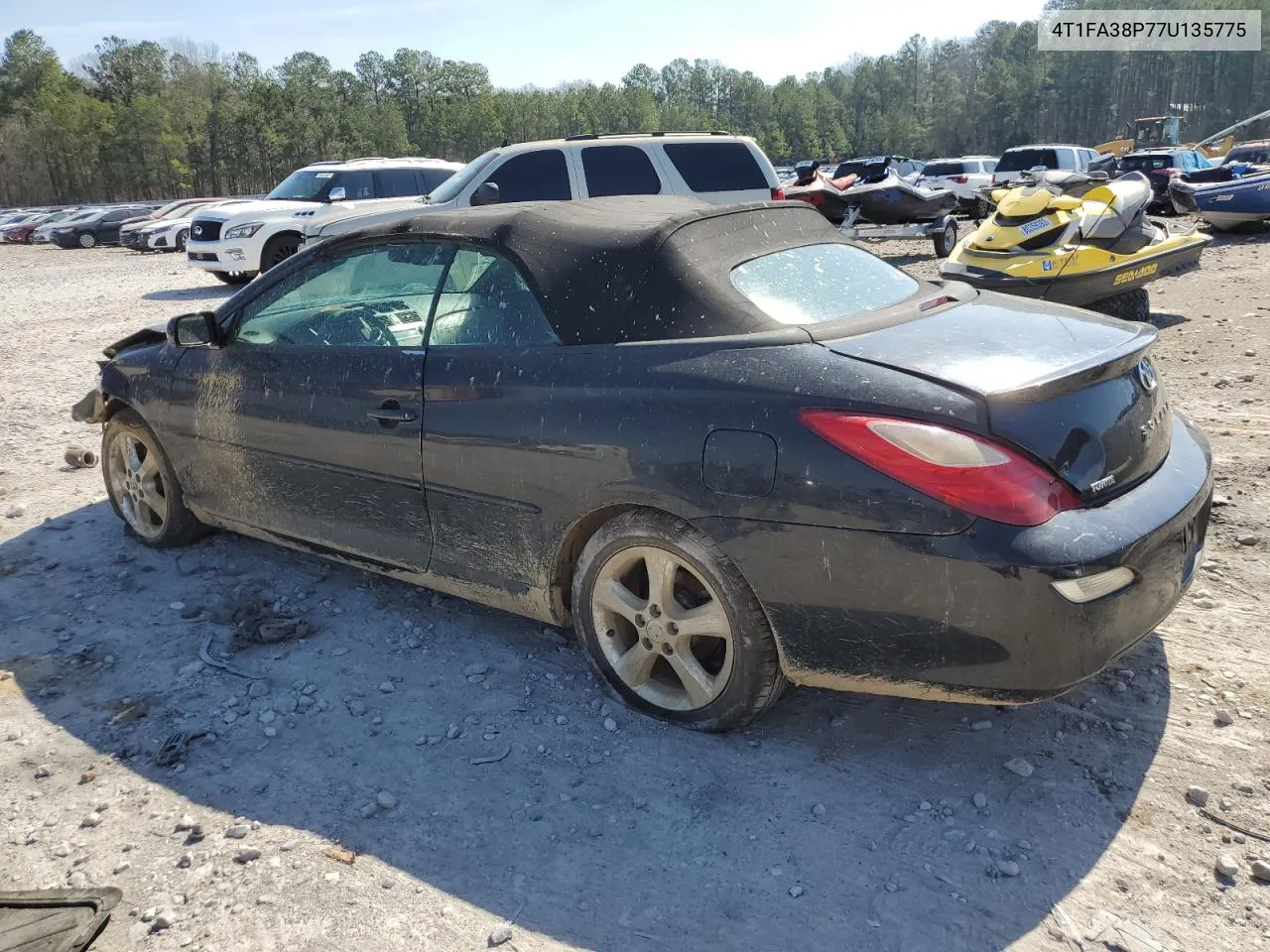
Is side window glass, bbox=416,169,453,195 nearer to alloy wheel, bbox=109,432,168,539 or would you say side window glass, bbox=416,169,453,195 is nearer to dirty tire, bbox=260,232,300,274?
dirty tire, bbox=260,232,300,274

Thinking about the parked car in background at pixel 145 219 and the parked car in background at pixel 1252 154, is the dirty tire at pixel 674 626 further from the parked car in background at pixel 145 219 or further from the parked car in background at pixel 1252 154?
the parked car in background at pixel 1252 154

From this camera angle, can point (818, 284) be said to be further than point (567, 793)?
Yes

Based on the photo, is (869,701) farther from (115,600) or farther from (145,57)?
(145,57)

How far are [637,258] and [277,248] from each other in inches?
551

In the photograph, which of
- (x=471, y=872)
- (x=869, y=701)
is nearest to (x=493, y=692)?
(x=471, y=872)

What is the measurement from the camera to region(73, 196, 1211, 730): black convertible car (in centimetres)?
251

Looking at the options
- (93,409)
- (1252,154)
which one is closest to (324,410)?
(93,409)

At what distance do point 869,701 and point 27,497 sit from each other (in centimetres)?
504

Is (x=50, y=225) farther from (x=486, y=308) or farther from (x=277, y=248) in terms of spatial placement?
(x=486, y=308)

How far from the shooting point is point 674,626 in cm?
302

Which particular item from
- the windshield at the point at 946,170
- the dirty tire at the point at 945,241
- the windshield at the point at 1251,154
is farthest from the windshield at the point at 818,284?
the windshield at the point at 1251,154

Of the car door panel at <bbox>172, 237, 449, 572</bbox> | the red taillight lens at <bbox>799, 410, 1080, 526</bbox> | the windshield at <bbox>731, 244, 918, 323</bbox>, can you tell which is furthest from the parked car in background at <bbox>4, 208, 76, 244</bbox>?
the red taillight lens at <bbox>799, 410, 1080, 526</bbox>

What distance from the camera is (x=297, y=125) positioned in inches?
2857

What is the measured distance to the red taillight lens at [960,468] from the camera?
8.02 ft
